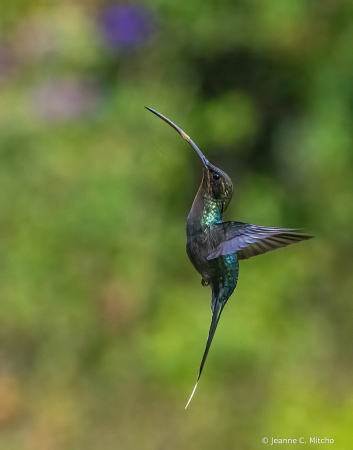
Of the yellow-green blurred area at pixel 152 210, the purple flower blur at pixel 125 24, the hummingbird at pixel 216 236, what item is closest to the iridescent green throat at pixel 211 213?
the hummingbird at pixel 216 236

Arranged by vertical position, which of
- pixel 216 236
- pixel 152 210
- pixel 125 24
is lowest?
pixel 152 210

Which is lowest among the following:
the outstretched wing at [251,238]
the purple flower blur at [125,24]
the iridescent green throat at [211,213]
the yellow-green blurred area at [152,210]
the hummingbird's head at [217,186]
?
the yellow-green blurred area at [152,210]

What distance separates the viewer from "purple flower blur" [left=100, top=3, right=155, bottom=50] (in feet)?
6.07

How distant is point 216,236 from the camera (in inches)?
19.2

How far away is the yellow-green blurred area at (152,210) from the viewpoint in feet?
5.79

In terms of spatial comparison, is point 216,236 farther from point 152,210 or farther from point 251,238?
point 152,210

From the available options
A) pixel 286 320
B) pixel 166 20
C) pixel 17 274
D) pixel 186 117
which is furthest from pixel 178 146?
pixel 286 320

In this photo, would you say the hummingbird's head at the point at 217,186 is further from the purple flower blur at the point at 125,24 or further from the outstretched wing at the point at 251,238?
the purple flower blur at the point at 125,24

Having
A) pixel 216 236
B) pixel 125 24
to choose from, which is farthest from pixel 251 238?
pixel 125 24

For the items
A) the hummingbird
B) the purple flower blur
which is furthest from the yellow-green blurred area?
the hummingbird

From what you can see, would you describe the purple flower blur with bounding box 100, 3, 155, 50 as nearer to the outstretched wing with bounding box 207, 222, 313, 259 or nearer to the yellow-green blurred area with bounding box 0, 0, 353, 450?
the yellow-green blurred area with bounding box 0, 0, 353, 450

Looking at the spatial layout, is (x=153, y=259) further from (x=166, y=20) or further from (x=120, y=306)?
(x=166, y=20)

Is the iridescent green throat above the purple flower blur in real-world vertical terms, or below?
below

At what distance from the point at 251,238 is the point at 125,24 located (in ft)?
5.49
